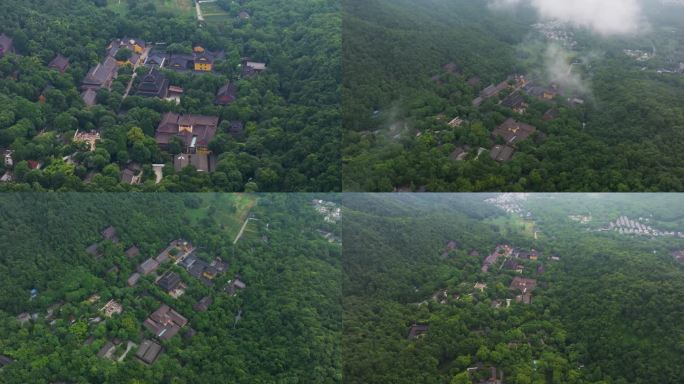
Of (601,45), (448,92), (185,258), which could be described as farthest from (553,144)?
(185,258)

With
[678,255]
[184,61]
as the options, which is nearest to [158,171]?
[184,61]

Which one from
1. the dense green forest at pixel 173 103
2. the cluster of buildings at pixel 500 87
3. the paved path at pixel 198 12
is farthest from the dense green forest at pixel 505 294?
the paved path at pixel 198 12

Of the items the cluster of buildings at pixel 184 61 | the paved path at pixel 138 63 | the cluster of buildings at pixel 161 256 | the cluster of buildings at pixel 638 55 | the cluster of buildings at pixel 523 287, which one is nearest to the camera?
the cluster of buildings at pixel 161 256

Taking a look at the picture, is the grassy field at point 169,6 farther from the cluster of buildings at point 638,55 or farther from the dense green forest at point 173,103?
the cluster of buildings at point 638,55

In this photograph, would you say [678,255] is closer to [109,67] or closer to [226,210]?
[226,210]

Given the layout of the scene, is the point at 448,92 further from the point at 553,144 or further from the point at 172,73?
the point at 172,73
